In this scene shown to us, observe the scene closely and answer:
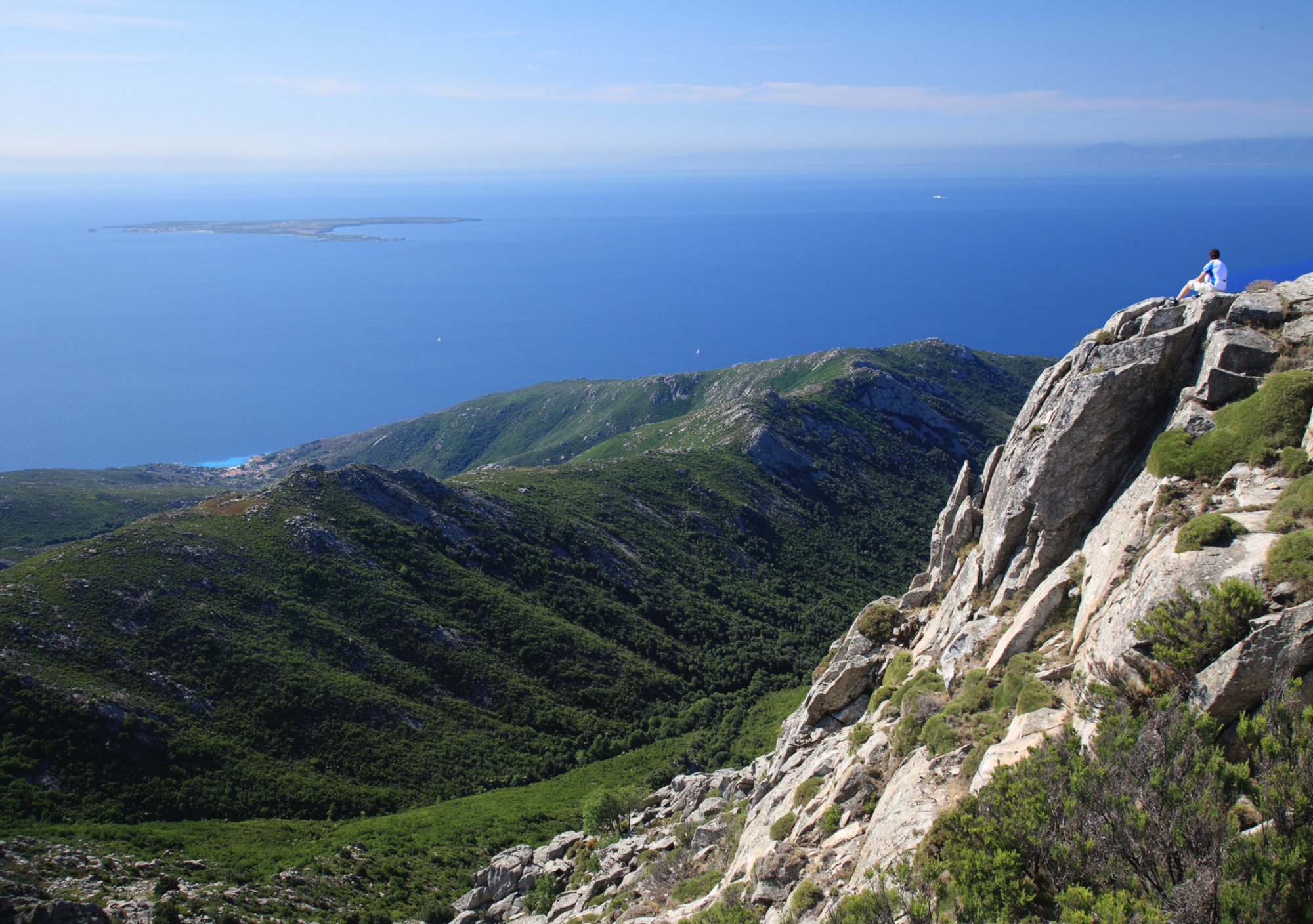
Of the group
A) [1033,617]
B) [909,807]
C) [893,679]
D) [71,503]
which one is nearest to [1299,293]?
[1033,617]

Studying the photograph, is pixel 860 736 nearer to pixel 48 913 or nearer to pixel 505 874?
pixel 505 874

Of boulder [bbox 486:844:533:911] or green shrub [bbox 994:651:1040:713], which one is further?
boulder [bbox 486:844:533:911]

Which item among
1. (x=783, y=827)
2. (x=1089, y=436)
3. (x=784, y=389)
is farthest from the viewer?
(x=784, y=389)

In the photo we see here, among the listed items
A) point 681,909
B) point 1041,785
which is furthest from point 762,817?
point 1041,785

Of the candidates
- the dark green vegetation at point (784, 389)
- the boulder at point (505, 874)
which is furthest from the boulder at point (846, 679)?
the dark green vegetation at point (784, 389)

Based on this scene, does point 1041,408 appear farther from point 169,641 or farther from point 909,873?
point 169,641

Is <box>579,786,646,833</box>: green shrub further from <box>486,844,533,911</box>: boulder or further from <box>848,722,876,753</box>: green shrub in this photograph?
<box>848,722,876,753</box>: green shrub

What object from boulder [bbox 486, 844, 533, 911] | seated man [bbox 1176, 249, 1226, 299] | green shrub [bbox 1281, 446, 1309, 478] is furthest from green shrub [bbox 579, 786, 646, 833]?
seated man [bbox 1176, 249, 1226, 299]
